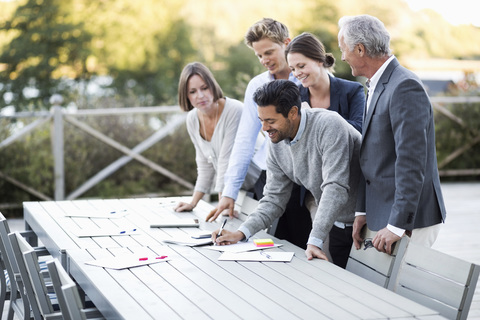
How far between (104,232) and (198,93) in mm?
1063

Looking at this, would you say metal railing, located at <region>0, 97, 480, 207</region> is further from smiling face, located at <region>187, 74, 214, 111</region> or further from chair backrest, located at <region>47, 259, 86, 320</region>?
chair backrest, located at <region>47, 259, 86, 320</region>

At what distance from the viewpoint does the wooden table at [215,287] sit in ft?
7.21

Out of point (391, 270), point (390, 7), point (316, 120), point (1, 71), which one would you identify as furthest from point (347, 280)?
point (390, 7)

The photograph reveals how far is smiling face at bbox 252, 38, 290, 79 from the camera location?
3.87 m

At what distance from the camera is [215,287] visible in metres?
2.49

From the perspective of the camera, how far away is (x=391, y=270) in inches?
109

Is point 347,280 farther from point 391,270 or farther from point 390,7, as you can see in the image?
point 390,7

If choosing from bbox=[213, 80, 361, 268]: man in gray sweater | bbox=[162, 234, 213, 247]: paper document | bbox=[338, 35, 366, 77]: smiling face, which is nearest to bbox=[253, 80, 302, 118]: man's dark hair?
bbox=[213, 80, 361, 268]: man in gray sweater

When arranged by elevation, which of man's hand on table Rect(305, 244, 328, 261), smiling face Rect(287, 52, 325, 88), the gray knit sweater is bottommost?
man's hand on table Rect(305, 244, 328, 261)

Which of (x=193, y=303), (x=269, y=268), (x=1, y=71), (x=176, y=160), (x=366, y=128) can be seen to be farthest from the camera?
(x=1, y=71)

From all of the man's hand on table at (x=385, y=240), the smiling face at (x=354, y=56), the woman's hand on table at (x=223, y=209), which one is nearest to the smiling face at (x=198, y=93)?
the woman's hand on table at (x=223, y=209)

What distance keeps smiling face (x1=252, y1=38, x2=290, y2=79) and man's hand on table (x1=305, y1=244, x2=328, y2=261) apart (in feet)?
4.44

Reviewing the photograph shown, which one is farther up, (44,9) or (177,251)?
(44,9)

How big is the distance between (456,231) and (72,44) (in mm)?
14826
